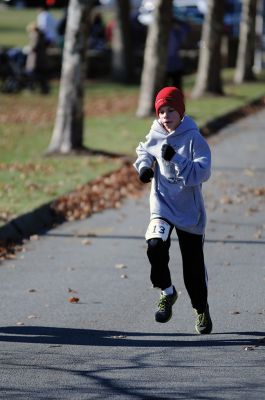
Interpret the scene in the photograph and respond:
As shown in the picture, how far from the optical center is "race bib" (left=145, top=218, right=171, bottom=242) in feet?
24.5

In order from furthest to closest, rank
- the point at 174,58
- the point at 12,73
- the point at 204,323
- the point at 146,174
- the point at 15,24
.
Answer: the point at 15,24, the point at 12,73, the point at 174,58, the point at 204,323, the point at 146,174

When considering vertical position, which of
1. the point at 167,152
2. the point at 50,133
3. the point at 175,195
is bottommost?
the point at 50,133

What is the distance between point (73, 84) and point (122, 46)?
1702 cm

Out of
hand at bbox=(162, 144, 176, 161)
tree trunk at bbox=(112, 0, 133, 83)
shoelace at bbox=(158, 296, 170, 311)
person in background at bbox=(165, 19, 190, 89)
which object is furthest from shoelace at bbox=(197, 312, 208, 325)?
tree trunk at bbox=(112, 0, 133, 83)

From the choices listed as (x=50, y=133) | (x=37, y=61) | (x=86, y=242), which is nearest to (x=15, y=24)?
(x=37, y=61)

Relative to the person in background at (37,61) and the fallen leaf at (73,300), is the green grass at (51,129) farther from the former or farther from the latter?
the fallen leaf at (73,300)

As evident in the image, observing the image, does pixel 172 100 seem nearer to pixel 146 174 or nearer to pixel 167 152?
pixel 167 152

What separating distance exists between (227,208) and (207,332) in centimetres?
610

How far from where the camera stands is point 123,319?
26.9 feet

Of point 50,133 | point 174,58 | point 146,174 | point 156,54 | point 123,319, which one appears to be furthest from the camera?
point 174,58

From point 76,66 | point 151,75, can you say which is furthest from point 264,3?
point 76,66

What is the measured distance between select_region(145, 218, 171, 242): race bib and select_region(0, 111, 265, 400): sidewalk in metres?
0.68

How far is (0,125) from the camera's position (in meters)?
24.6

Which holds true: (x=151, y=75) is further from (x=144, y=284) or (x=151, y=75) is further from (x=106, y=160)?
(x=144, y=284)
